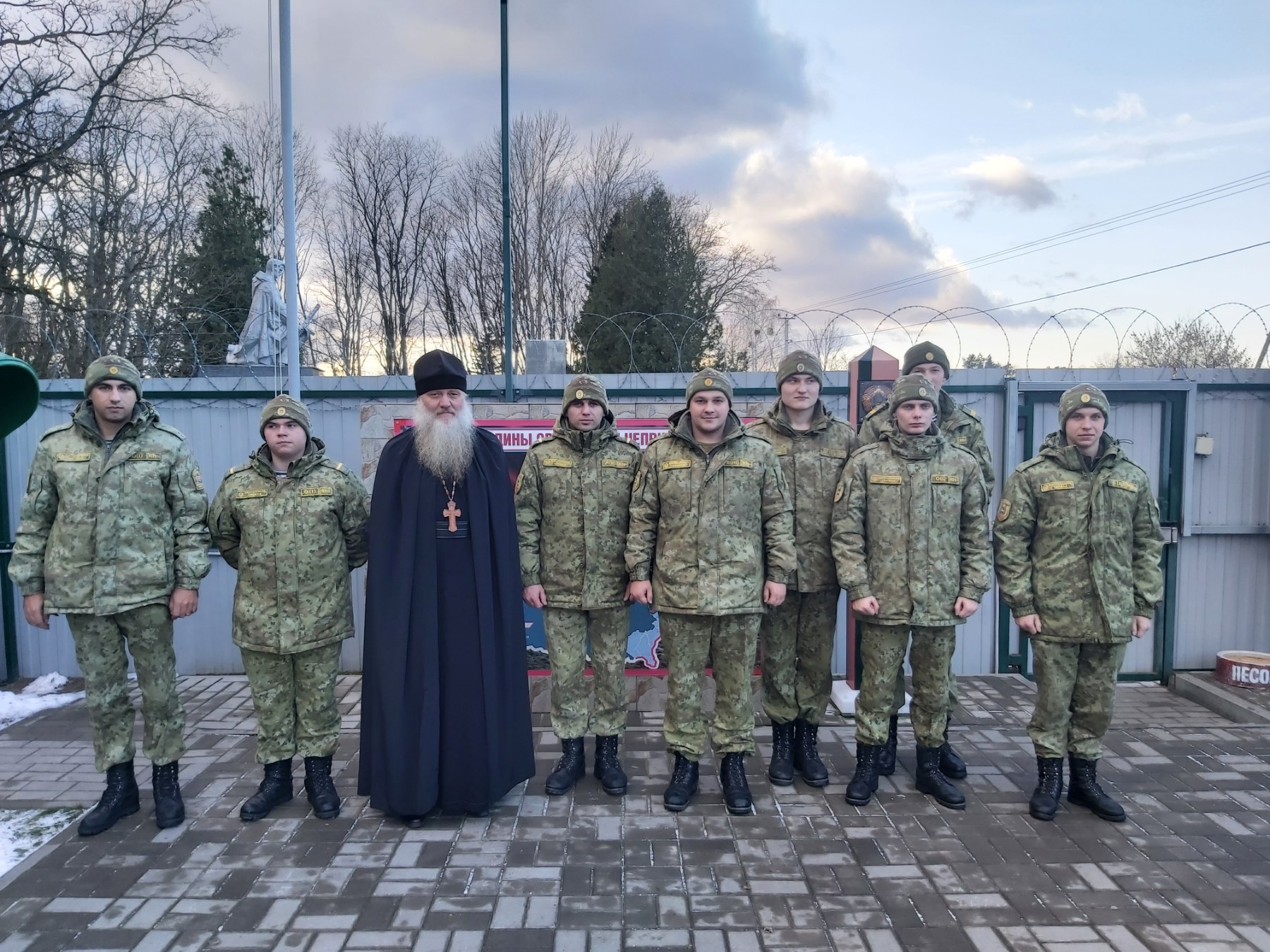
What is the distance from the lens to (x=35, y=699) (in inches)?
213

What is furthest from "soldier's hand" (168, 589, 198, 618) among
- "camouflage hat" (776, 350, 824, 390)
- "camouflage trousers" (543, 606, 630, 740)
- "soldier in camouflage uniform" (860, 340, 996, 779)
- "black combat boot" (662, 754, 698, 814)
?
"soldier in camouflage uniform" (860, 340, 996, 779)

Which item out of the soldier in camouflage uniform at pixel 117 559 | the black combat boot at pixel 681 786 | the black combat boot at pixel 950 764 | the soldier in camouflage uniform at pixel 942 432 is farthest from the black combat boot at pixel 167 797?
the black combat boot at pixel 950 764

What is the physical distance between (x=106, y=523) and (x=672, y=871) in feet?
9.71

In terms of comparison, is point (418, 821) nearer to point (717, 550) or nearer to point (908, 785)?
point (717, 550)

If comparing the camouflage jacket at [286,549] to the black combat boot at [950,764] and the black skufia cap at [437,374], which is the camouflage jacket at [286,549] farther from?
the black combat boot at [950,764]

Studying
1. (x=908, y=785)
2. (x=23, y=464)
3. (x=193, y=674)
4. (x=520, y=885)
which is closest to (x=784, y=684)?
(x=908, y=785)

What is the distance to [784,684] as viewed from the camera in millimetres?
4133

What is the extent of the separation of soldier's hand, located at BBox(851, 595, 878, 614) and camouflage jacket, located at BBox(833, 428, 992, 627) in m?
0.03

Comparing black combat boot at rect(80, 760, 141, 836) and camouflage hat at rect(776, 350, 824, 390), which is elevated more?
camouflage hat at rect(776, 350, 824, 390)

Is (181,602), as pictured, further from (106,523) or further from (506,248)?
(506,248)

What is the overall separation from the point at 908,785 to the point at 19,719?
5.63m

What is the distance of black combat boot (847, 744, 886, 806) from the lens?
149 inches

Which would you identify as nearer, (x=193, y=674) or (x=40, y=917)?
(x=40, y=917)

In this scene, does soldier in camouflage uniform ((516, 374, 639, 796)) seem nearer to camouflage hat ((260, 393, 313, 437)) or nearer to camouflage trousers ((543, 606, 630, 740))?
camouflage trousers ((543, 606, 630, 740))
